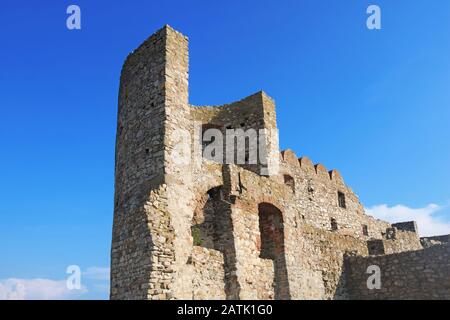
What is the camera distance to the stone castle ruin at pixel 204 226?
12.1 meters

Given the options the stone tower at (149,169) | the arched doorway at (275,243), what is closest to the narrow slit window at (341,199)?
the arched doorway at (275,243)

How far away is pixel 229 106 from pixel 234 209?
6.92m

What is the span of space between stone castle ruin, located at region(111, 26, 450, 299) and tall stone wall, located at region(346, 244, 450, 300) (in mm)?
33

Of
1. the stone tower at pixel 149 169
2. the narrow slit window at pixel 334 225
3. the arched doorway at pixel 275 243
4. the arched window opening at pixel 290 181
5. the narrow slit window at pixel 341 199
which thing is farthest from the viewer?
the narrow slit window at pixel 341 199

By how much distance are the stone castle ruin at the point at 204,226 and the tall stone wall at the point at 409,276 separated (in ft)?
0.11

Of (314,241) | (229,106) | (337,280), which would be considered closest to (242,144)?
(229,106)

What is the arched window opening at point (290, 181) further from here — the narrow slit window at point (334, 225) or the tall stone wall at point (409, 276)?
the tall stone wall at point (409, 276)

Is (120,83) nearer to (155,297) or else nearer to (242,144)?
(242,144)

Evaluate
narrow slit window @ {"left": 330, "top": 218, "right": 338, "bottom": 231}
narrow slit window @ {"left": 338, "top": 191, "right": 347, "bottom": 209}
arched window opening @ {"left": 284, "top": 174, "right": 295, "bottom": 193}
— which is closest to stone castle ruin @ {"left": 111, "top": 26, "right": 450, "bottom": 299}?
arched window opening @ {"left": 284, "top": 174, "right": 295, "bottom": 193}

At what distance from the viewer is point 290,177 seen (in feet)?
78.5

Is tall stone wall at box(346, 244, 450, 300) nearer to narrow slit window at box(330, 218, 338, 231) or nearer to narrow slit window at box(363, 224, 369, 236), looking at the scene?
narrow slit window at box(330, 218, 338, 231)

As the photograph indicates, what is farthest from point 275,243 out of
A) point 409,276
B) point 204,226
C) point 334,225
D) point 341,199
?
point 341,199

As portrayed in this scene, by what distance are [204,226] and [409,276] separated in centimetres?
745

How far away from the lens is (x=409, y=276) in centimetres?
1608
